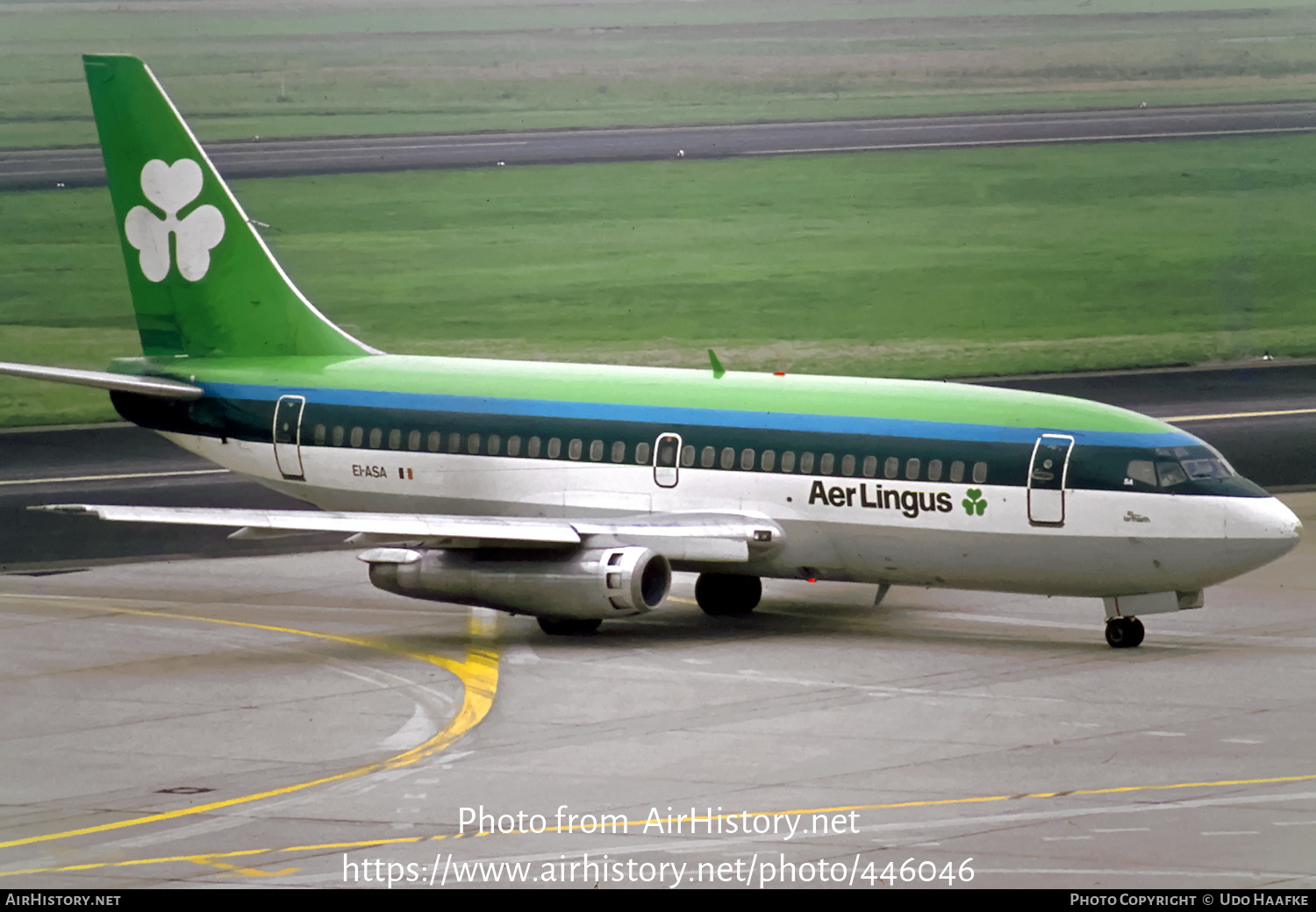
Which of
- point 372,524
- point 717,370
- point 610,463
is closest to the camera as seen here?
point 372,524

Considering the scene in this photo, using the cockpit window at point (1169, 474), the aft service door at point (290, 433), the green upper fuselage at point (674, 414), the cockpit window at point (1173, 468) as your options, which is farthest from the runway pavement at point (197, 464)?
the cockpit window at point (1169, 474)

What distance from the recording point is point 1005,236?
2680 inches

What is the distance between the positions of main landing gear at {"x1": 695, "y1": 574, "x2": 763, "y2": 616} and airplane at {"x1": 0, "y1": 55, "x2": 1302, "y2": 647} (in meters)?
0.04

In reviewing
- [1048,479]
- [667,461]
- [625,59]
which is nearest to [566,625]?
[667,461]

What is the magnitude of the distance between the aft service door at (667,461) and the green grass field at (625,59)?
37181 millimetres

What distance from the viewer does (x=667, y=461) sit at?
33.0m

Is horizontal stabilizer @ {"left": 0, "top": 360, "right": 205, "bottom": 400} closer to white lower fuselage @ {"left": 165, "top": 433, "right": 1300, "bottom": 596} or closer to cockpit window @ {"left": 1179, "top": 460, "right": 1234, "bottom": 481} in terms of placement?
white lower fuselage @ {"left": 165, "top": 433, "right": 1300, "bottom": 596}

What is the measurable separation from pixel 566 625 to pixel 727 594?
3435 millimetres

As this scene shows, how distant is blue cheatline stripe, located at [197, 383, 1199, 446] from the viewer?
99.2 ft

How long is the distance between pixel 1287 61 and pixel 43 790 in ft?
200

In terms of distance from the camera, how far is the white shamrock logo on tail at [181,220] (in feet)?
125

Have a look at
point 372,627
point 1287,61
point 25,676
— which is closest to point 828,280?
point 1287,61

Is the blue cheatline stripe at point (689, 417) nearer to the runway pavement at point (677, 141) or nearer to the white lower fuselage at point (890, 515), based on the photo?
the white lower fuselage at point (890, 515)

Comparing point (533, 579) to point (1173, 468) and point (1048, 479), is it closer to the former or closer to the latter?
point (1048, 479)
